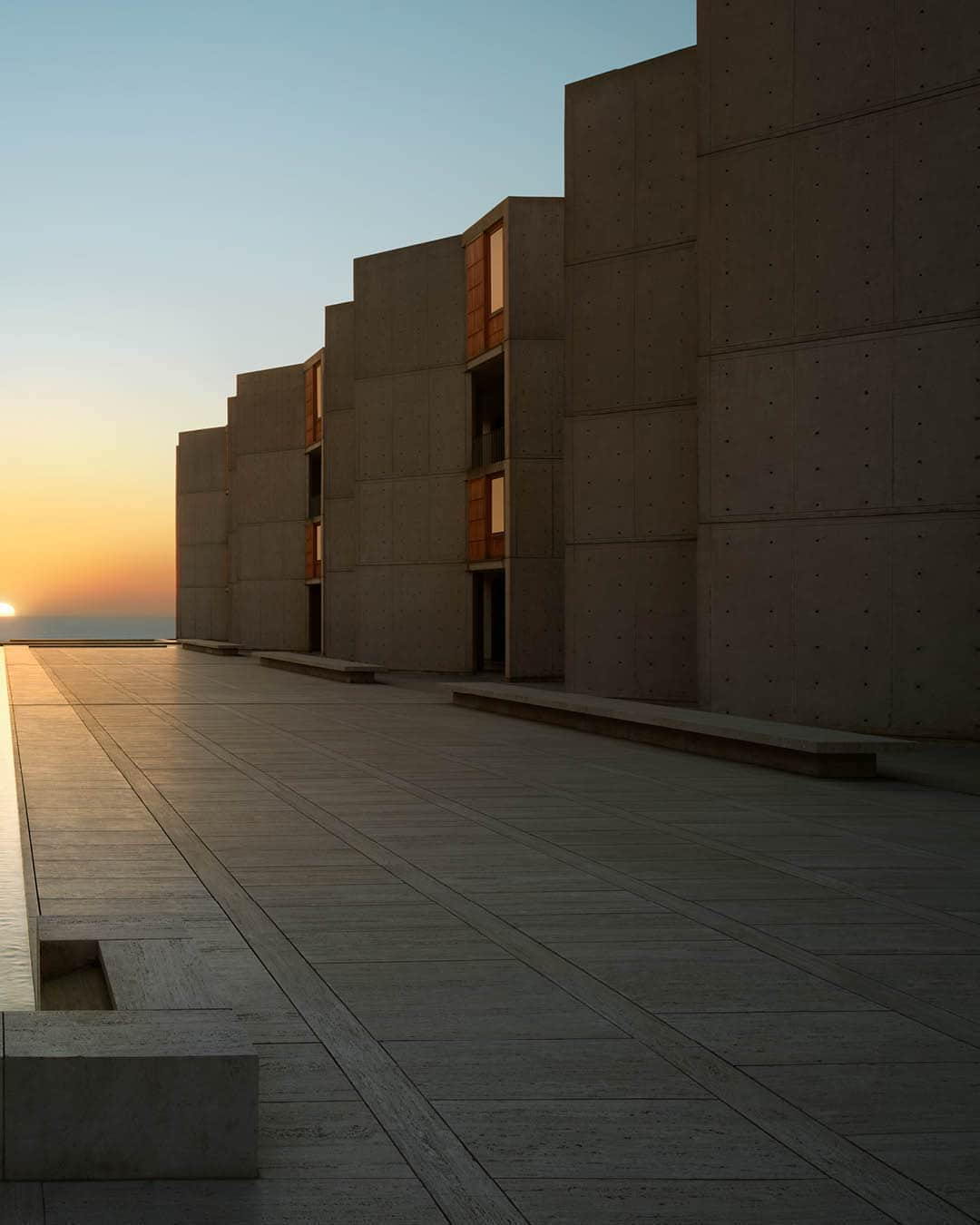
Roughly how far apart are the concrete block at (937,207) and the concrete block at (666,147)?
666cm

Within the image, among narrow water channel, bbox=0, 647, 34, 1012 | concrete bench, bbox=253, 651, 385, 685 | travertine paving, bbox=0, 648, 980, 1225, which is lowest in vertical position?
concrete bench, bbox=253, 651, 385, 685

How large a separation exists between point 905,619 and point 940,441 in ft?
6.99

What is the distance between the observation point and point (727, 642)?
20.1 metres

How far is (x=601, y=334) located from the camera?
82.6 feet

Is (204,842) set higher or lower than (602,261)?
lower

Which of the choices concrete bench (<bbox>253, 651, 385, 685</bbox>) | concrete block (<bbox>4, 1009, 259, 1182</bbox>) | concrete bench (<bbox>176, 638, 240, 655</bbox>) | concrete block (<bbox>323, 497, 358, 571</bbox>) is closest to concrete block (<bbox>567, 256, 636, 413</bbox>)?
concrete bench (<bbox>253, 651, 385, 685</bbox>)

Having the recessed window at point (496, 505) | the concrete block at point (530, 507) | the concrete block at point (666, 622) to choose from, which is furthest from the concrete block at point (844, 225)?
the recessed window at point (496, 505)

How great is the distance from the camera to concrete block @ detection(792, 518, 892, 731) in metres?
18.1

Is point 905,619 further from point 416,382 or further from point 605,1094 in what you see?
point 416,382

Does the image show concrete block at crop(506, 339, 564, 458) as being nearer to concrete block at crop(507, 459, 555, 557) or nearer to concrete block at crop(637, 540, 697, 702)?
concrete block at crop(507, 459, 555, 557)

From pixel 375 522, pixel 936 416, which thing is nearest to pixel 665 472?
pixel 936 416

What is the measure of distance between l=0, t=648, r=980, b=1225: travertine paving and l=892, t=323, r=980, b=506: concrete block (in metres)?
5.17

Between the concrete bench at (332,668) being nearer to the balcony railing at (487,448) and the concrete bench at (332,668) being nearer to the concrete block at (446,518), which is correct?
the concrete block at (446,518)

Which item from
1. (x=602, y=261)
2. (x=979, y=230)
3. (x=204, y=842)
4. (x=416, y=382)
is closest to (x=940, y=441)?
(x=979, y=230)
